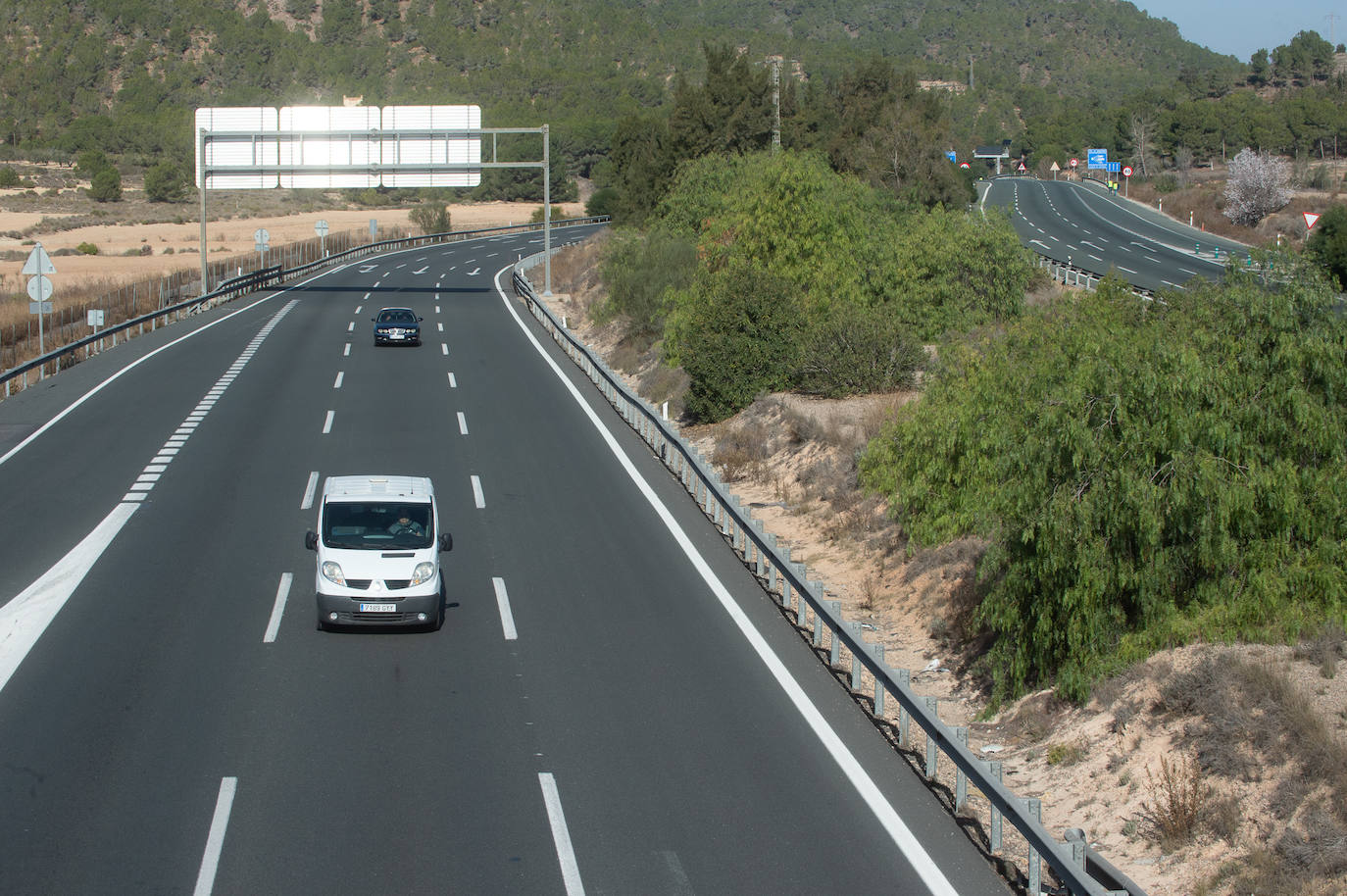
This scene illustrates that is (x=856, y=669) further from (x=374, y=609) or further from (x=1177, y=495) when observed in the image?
(x=374, y=609)

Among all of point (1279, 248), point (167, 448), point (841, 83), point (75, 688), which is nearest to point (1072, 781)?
point (1279, 248)

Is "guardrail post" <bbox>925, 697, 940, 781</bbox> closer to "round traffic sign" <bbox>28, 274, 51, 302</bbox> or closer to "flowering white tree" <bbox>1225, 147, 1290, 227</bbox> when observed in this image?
"round traffic sign" <bbox>28, 274, 51, 302</bbox>

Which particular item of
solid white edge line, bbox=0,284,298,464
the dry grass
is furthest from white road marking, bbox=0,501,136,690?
the dry grass

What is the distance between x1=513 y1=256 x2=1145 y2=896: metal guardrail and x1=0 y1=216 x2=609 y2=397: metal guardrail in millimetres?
17600

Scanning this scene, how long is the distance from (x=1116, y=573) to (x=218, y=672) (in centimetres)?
893

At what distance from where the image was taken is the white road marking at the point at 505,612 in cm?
1541

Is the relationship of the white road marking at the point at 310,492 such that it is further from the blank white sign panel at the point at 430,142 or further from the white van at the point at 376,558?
the blank white sign panel at the point at 430,142

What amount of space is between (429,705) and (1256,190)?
8577 cm

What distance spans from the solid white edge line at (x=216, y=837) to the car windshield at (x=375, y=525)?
4872 millimetres

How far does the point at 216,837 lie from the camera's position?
993cm

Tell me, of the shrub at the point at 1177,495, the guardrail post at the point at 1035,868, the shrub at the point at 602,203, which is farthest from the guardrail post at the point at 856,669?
the shrub at the point at 602,203

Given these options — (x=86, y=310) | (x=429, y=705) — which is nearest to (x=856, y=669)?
(x=429, y=705)

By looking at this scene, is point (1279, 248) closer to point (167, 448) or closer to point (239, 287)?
point (167, 448)

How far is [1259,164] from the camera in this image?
87250 millimetres
